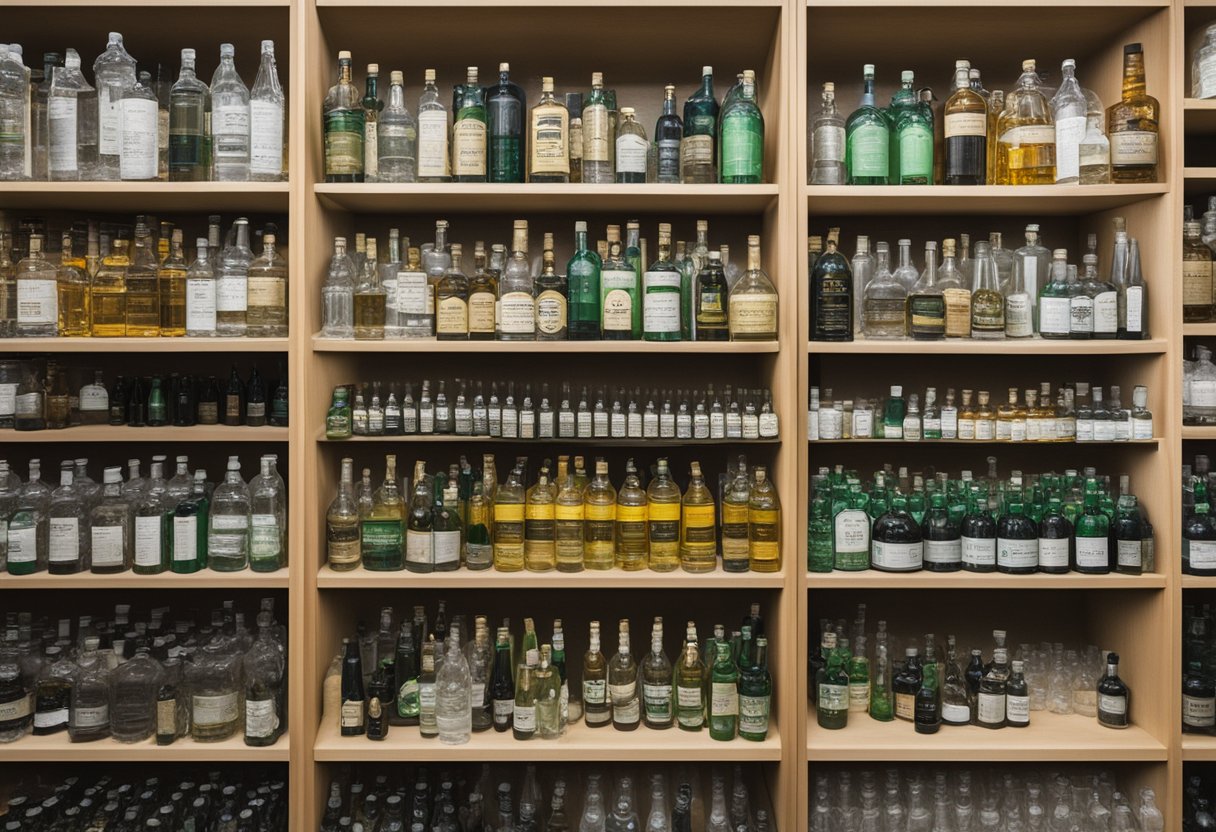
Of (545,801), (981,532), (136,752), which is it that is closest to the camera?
(136,752)

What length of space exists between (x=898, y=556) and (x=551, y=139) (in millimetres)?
1438

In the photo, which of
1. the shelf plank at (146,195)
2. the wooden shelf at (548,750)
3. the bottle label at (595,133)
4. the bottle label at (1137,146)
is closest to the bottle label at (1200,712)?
the wooden shelf at (548,750)

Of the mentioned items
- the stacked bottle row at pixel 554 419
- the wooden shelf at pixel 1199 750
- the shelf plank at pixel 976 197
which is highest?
the shelf plank at pixel 976 197

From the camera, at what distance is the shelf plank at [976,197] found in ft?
7.27

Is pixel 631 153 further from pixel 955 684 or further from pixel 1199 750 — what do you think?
pixel 1199 750

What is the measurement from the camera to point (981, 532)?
229 cm

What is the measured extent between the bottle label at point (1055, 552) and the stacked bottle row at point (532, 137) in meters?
1.23

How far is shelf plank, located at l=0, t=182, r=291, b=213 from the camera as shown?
219 cm

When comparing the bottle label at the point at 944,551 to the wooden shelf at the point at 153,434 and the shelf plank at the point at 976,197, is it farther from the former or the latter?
the wooden shelf at the point at 153,434

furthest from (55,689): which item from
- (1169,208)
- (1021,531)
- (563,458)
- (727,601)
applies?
(1169,208)

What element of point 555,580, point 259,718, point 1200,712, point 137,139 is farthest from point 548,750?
point 137,139

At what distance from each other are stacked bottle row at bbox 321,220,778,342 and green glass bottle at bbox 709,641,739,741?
2.90ft

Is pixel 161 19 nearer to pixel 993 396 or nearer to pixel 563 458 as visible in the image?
pixel 563 458

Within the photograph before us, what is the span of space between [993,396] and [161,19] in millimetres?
2584
